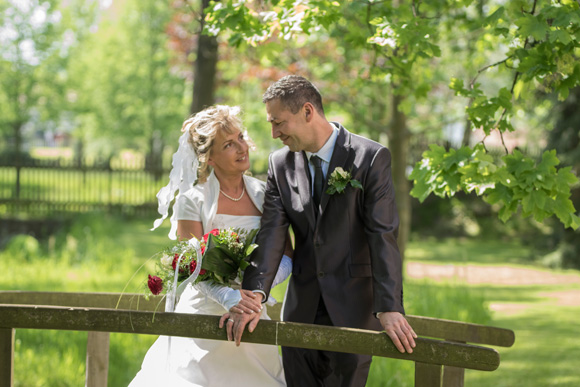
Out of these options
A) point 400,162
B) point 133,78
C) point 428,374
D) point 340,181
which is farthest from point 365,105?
point 428,374

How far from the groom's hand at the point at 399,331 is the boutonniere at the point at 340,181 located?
63 cm

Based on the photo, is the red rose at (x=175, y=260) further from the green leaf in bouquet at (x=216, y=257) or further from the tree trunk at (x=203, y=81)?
the tree trunk at (x=203, y=81)

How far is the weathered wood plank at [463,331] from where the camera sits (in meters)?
3.57

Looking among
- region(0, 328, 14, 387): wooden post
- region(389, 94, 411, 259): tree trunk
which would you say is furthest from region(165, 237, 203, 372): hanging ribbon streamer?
region(389, 94, 411, 259): tree trunk

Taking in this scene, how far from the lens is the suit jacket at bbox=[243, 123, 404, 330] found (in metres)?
3.47

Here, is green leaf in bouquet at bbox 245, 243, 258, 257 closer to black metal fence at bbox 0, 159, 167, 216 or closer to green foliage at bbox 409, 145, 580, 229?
green foliage at bbox 409, 145, 580, 229

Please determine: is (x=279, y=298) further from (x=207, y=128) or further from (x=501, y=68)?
(x=207, y=128)

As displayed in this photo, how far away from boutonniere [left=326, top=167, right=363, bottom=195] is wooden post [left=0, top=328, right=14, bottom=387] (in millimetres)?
1718

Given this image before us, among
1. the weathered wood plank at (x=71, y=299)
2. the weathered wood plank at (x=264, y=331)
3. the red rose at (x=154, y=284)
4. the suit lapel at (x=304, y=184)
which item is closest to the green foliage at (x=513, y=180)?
the suit lapel at (x=304, y=184)

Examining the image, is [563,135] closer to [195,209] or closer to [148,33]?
[195,209]

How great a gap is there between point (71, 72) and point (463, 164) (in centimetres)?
2231

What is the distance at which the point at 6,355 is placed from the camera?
348 cm

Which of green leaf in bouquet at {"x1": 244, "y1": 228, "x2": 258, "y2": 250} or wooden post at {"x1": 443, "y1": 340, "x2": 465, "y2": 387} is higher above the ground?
green leaf in bouquet at {"x1": 244, "y1": 228, "x2": 258, "y2": 250}

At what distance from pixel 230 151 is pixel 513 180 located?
1.58 m
